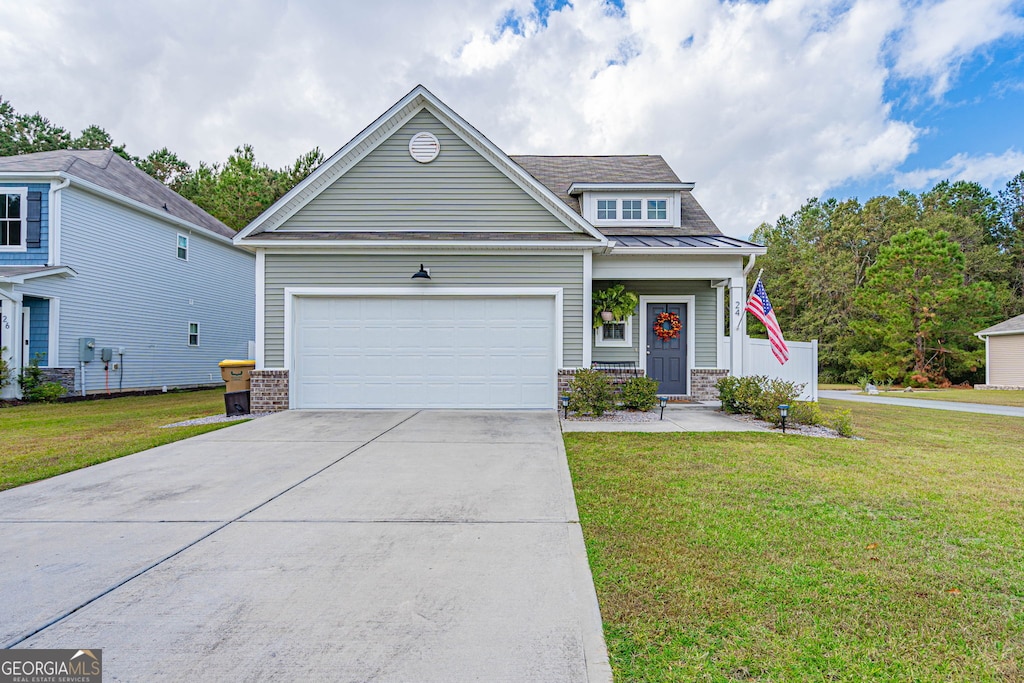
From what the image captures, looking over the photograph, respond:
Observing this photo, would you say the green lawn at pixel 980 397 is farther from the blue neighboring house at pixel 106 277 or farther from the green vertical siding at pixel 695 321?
the blue neighboring house at pixel 106 277

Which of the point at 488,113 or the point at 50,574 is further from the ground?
the point at 488,113

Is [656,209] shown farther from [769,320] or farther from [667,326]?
[769,320]

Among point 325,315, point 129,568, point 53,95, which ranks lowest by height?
point 129,568

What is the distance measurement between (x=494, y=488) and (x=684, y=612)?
2507 mm

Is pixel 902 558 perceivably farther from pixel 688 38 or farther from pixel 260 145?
pixel 260 145

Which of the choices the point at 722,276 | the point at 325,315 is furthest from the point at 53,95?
the point at 722,276

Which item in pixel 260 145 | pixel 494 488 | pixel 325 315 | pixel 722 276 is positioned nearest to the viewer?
pixel 494 488

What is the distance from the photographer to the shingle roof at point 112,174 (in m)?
13.8

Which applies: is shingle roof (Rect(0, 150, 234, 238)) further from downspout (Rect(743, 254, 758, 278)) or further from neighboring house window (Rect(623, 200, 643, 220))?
downspout (Rect(743, 254, 758, 278))

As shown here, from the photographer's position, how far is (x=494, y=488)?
4.91m

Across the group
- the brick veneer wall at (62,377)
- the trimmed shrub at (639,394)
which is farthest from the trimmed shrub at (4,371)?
the trimmed shrub at (639,394)

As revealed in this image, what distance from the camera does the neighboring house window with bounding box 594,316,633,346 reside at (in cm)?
1223

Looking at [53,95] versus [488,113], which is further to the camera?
[53,95]

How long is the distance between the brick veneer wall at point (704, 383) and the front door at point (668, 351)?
8.0 inches
